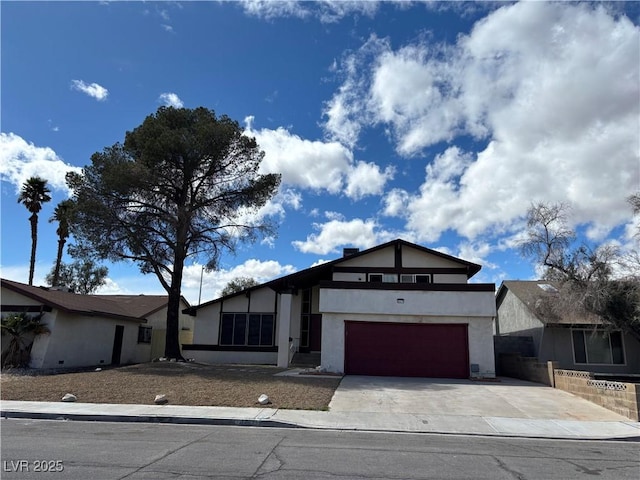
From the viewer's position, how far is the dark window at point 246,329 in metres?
26.8

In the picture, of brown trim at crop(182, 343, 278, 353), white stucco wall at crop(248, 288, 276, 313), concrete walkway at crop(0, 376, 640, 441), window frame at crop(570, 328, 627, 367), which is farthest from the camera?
white stucco wall at crop(248, 288, 276, 313)

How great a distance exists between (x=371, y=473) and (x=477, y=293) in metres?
15.0

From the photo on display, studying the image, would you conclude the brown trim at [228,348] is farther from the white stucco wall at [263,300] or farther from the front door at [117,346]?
the front door at [117,346]

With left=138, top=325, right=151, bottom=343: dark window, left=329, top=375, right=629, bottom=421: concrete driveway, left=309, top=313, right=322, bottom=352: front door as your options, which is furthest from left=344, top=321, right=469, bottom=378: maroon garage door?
left=138, top=325, right=151, bottom=343: dark window

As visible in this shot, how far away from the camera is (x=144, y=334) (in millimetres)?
30844

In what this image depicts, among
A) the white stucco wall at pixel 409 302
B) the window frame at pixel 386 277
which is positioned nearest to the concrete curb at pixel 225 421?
the white stucco wall at pixel 409 302

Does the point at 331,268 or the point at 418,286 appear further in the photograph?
the point at 331,268

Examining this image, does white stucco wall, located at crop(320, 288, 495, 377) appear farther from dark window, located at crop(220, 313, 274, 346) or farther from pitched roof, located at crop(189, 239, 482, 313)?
dark window, located at crop(220, 313, 274, 346)

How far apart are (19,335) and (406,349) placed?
16915mm

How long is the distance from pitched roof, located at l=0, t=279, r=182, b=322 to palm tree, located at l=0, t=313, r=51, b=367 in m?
1.04

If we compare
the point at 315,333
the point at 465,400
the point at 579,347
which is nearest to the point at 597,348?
the point at 579,347

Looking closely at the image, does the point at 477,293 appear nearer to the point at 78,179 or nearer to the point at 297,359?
the point at 297,359

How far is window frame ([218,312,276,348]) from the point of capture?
87.7 ft

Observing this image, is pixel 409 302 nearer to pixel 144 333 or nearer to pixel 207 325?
pixel 207 325
